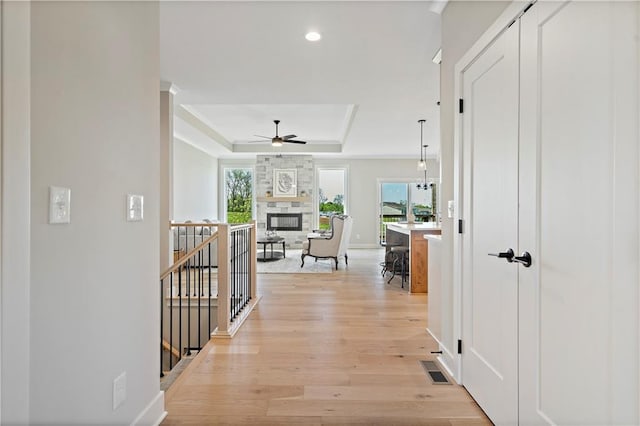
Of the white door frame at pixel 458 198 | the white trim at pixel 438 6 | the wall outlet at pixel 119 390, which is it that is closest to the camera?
the wall outlet at pixel 119 390

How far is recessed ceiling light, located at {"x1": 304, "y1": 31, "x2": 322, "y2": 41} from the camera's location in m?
3.18

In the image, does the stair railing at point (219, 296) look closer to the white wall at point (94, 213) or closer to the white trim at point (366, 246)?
the white wall at point (94, 213)

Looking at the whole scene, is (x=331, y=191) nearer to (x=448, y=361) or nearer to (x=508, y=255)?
(x=448, y=361)

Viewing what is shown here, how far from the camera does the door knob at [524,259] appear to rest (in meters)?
1.55

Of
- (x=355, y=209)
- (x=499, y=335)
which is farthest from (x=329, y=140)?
(x=499, y=335)

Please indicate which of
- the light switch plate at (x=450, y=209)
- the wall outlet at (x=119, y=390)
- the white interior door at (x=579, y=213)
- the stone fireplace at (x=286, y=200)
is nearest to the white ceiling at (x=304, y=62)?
the light switch plate at (x=450, y=209)

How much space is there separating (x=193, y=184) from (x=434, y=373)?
780 centimetres

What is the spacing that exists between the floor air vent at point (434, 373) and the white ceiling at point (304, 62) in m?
2.73

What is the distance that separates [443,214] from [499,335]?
1.05 metres

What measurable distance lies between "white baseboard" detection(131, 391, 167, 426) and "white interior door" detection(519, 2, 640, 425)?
1.80 m

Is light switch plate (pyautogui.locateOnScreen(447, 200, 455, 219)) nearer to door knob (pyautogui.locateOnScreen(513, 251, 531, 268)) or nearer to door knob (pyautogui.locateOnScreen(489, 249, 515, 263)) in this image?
door knob (pyautogui.locateOnScreen(489, 249, 515, 263))

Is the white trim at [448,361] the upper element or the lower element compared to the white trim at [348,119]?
lower

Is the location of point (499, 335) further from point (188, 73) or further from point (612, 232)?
point (188, 73)

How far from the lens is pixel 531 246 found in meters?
1.54
